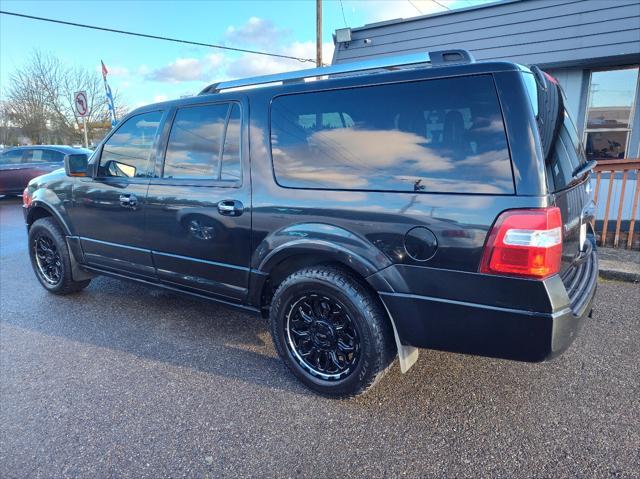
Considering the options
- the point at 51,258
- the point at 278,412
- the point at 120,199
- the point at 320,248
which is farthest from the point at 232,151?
the point at 51,258

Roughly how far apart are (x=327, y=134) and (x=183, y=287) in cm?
175

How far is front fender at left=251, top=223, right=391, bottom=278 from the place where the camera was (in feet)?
7.58

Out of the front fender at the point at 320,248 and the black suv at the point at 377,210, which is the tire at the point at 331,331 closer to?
the black suv at the point at 377,210

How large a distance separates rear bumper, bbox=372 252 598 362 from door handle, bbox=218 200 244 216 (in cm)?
113

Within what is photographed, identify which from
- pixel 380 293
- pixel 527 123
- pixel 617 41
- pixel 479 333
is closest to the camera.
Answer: pixel 527 123

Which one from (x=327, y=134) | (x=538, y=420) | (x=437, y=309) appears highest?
(x=327, y=134)

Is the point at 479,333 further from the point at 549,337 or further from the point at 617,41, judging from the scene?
the point at 617,41

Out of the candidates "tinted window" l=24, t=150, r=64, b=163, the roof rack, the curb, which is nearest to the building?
the curb

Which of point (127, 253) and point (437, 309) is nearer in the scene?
point (437, 309)

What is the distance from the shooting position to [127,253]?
3.64 m

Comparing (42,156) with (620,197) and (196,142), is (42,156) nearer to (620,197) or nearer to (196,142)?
(196,142)

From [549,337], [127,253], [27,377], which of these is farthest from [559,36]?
[27,377]

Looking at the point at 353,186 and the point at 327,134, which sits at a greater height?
the point at 327,134

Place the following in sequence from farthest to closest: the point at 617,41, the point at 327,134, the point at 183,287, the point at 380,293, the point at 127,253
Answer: the point at 617,41 < the point at 127,253 < the point at 183,287 < the point at 327,134 < the point at 380,293
